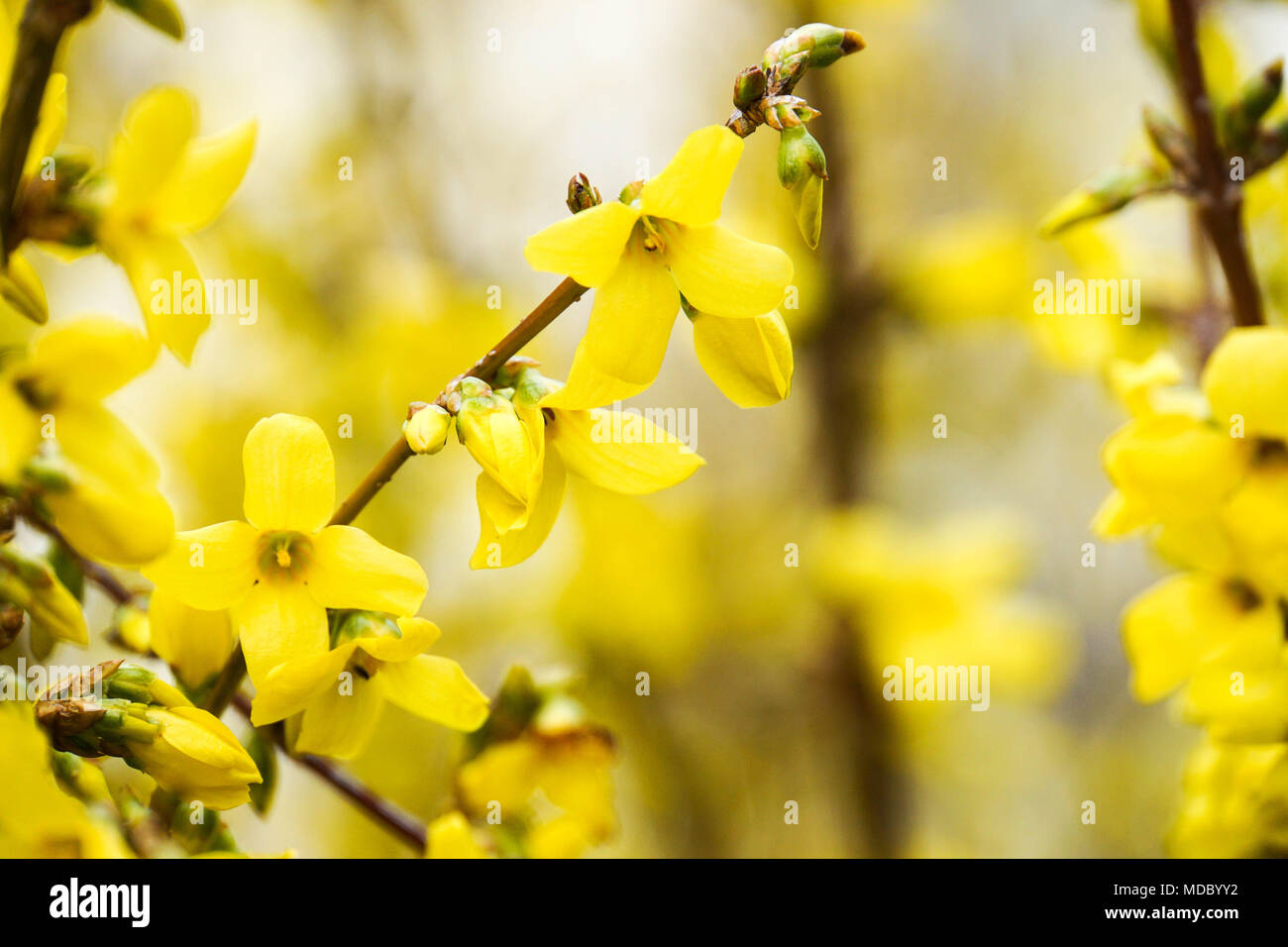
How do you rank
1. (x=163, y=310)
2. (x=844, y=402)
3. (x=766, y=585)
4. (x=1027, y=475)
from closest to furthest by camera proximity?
(x=163, y=310) → (x=844, y=402) → (x=766, y=585) → (x=1027, y=475)

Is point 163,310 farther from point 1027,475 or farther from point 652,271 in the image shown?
point 1027,475

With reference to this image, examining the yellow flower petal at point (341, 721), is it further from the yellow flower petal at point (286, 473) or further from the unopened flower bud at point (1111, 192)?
the unopened flower bud at point (1111, 192)

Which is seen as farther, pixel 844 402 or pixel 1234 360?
pixel 844 402

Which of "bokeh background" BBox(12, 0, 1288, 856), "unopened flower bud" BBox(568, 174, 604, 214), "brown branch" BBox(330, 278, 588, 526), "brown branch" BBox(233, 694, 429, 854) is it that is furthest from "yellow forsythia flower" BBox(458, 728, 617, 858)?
"bokeh background" BBox(12, 0, 1288, 856)

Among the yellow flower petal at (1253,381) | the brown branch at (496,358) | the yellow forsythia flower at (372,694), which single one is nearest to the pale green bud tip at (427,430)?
the brown branch at (496,358)

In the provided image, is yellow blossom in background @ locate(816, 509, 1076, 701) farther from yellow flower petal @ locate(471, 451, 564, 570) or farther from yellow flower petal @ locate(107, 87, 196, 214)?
yellow flower petal @ locate(107, 87, 196, 214)

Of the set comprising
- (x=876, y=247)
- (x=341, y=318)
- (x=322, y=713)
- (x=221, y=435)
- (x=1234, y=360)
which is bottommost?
(x=322, y=713)
